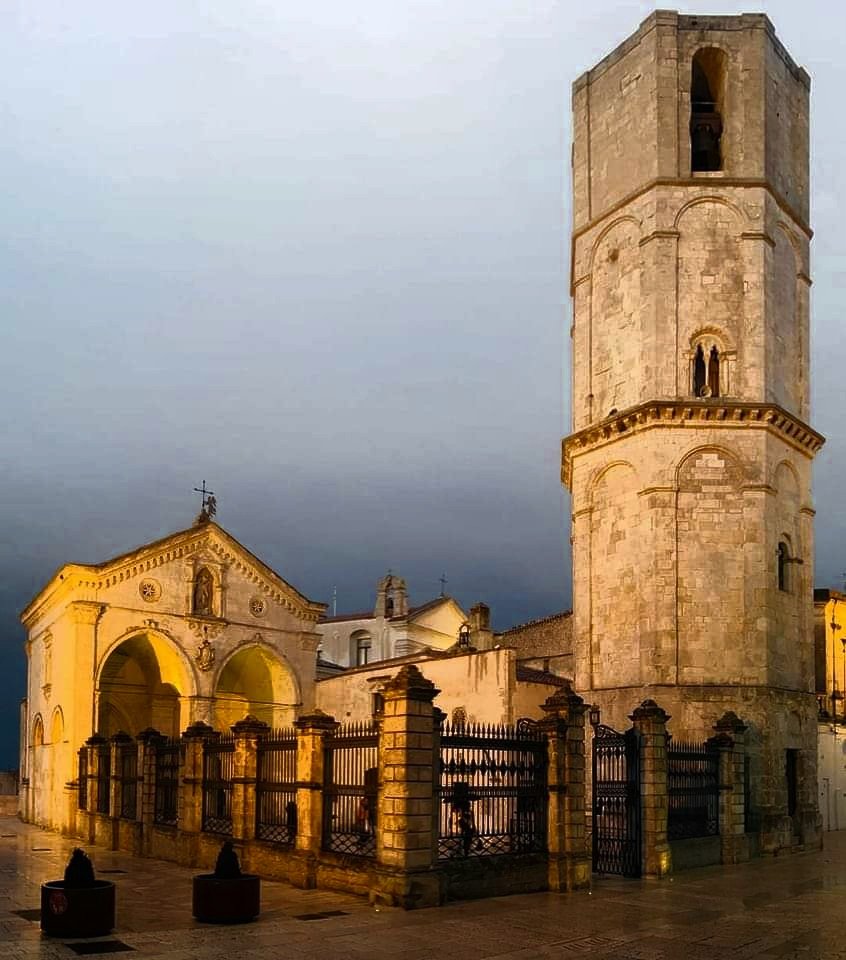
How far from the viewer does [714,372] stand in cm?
2895

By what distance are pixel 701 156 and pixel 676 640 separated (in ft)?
44.7

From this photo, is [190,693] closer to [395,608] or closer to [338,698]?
[338,698]

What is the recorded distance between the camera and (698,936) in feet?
47.5

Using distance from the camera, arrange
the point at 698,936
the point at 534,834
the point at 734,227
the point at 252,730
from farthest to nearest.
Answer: the point at 734,227, the point at 252,730, the point at 534,834, the point at 698,936

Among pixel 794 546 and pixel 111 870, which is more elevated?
pixel 794 546

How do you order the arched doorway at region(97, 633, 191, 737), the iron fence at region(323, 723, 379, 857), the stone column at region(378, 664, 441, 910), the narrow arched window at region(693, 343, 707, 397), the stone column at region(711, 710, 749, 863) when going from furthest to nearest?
1. the arched doorway at region(97, 633, 191, 737)
2. the narrow arched window at region(693, 343, 707, 397)
3. the stone column at region(711, 710, 749, 863)
4. the iron fence at region(323, 723, 379, 857)
5. the stone column at region(378, 664, 441, 910)

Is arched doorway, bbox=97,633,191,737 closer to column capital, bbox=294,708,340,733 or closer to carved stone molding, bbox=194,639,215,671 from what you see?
carved stone molding, bbox=194,639,215,671

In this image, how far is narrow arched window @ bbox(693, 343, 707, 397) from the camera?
1137 inches

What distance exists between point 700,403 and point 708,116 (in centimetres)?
858

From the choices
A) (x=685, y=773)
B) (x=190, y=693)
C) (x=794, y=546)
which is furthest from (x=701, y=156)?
(x=190, y=693)

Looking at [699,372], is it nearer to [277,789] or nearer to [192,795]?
[277,789]

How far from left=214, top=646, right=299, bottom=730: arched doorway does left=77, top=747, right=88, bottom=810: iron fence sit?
8.52 meters

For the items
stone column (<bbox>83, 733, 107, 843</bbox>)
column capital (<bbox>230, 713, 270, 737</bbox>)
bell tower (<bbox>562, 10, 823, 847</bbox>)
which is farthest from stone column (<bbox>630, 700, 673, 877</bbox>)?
stone column (<bbox>83, 733, 107, 843</bbox>)

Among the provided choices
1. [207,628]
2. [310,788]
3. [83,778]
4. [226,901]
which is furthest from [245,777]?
[207,628]
